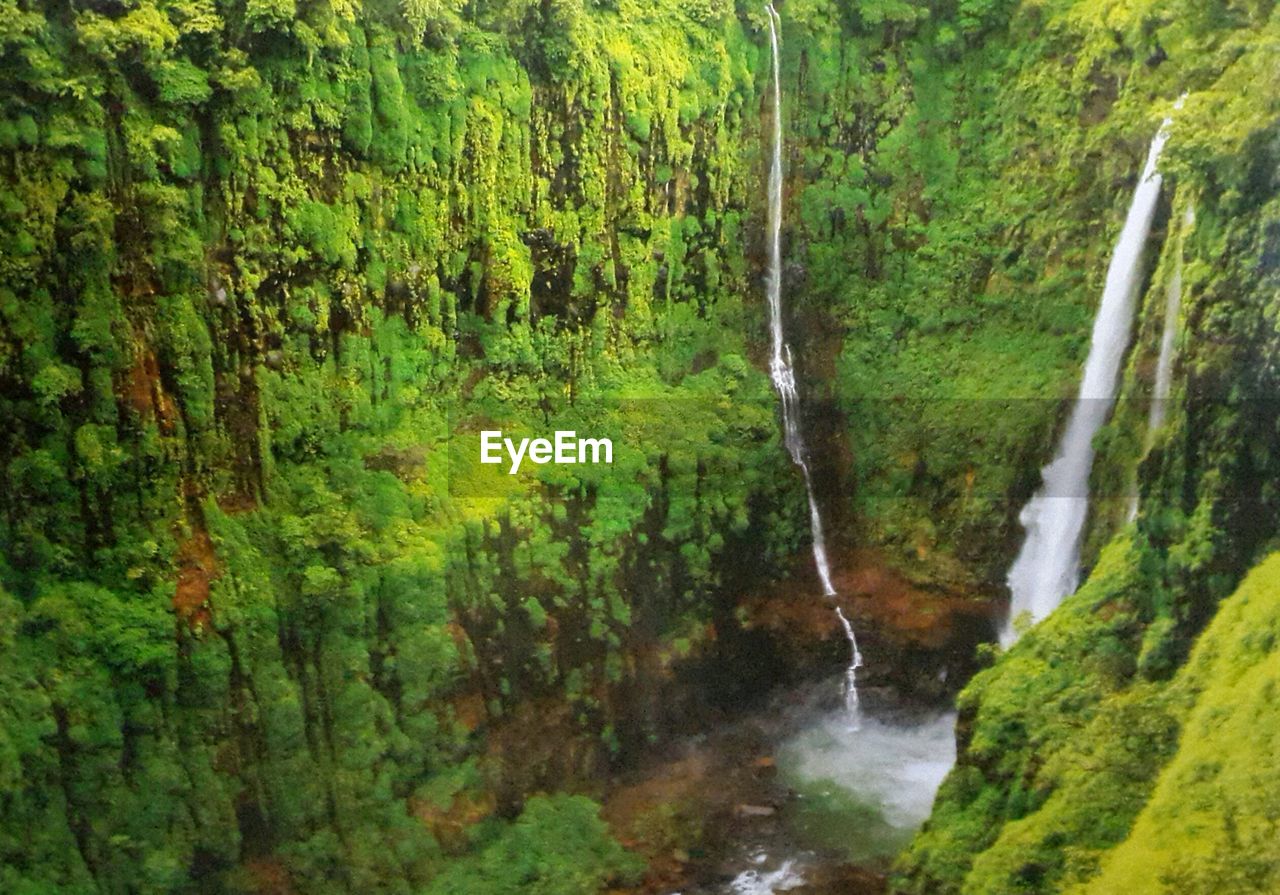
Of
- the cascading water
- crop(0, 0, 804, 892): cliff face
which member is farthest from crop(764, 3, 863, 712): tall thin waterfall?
the cascading water

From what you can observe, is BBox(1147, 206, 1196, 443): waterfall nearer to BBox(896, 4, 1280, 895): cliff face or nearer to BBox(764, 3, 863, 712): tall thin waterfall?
BBox(896, 4, 1280, 895): cliff face

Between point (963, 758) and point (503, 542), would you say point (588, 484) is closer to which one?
point (503, 542)

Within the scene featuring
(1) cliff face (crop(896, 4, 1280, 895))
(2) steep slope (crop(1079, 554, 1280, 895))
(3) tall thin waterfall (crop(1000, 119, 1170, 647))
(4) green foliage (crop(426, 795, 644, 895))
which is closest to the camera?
(2) steep slope (crop(1079, 554, 1280, 895))

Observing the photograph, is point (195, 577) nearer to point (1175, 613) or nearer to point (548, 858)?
point (548, 858)

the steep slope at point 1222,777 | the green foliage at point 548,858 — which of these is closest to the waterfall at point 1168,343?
the steep slope at point 1222,777

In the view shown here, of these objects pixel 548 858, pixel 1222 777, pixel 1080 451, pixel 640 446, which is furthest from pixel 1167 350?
pixel 548 858
